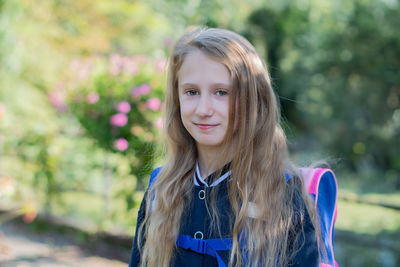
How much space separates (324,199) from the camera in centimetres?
139

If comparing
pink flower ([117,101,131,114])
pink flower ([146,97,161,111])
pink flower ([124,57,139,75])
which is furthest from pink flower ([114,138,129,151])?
pink flower ([124,57,139,75])

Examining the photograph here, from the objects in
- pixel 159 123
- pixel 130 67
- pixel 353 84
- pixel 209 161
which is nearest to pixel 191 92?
pixel 209 161

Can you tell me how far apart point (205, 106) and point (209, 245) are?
429 mm

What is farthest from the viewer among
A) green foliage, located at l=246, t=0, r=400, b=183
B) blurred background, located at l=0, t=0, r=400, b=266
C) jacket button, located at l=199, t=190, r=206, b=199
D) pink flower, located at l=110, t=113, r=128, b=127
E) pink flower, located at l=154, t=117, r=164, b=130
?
green foliage, located at l=246, t=0, r=400, b=183

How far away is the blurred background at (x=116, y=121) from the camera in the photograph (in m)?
4.18

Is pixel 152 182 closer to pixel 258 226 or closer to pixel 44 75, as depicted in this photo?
pixel 258 226

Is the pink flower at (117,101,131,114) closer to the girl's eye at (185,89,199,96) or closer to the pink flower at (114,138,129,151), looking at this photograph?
the pink flower at (114,138,129,151)

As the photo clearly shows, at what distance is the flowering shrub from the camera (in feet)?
13.4

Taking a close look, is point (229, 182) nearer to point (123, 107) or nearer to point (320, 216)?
point (320, 216)

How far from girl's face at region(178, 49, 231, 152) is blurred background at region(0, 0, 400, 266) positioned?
12.7 inches

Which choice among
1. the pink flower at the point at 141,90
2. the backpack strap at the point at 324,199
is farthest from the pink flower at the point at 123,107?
the backpack strap at the point at 324,199

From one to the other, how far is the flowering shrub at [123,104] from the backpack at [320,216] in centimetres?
261

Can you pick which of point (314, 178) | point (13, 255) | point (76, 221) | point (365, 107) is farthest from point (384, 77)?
point (314, 178)

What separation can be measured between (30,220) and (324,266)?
4.56 meters
